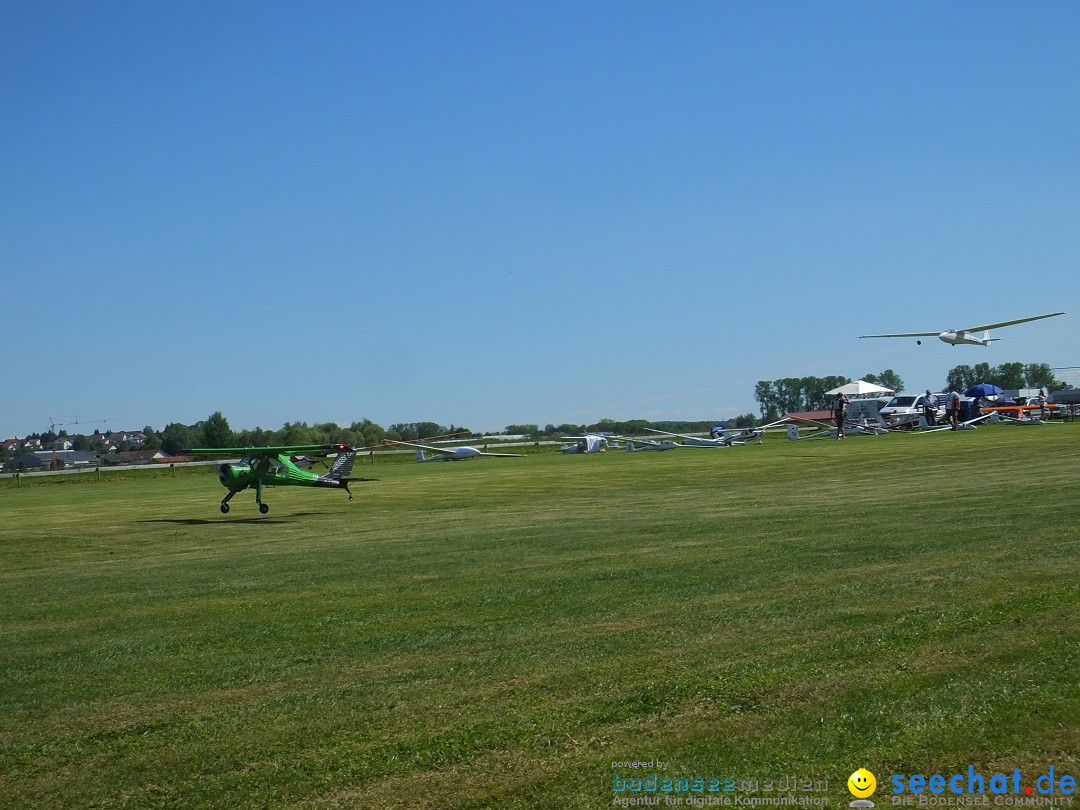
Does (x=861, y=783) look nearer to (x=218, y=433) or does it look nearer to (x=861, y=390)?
(x=218, y=433)

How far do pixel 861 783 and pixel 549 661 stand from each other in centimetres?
308

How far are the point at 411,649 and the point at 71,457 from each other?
12861 centimetres

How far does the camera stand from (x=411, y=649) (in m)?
8.58

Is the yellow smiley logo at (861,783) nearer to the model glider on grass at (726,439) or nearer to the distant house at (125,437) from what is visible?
the model glider on grass at (726,439)

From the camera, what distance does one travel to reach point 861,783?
16.2 feet

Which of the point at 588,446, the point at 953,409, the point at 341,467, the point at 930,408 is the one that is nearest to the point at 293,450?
the point at 341,467

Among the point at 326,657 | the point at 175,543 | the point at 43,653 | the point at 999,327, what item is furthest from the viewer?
the point at 999,327

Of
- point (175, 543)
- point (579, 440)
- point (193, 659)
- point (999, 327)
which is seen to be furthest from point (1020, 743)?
point (579, 440)

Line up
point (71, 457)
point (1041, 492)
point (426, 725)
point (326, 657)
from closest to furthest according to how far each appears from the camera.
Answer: point (426, 725) < point (326, 657) < point (1041, 492) < point (71, 457)

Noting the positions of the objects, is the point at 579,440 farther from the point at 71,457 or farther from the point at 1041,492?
the point at 71,457

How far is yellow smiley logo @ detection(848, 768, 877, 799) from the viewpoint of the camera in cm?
486

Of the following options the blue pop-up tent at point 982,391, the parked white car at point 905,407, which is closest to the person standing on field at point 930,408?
the parked white car at point 905,407

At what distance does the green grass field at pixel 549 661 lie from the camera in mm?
5484

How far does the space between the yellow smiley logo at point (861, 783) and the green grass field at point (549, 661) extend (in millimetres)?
52
